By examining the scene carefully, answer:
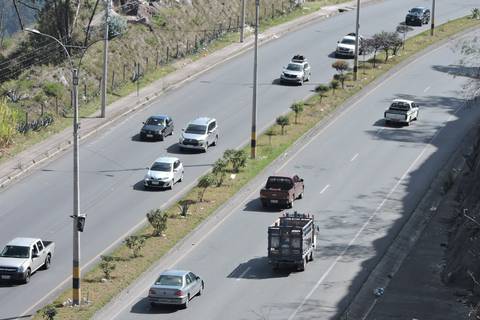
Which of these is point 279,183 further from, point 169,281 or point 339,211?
point 169,281

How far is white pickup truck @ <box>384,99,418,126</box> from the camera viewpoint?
81.1 m

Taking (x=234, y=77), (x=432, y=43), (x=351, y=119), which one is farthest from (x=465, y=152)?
(x=432, y=43)

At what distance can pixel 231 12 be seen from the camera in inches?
4424

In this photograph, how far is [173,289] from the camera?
4778cm

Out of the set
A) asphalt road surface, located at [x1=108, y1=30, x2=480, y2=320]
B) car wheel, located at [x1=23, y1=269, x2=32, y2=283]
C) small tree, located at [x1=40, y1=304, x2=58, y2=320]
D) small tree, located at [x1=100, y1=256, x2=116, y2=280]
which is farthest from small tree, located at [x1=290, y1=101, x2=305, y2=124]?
small tree, located at [x1=40, y1=304, x2=58, y2=320]

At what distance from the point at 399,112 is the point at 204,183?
21886 mm

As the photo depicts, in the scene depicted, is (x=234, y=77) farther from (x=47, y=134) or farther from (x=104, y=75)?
(x=47, y=134)

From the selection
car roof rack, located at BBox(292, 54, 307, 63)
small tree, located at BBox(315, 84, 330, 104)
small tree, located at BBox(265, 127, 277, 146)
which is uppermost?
car roof rack, located at BBox(292, 54, 307, 63)

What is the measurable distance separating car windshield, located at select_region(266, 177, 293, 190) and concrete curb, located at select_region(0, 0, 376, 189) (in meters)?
15.3

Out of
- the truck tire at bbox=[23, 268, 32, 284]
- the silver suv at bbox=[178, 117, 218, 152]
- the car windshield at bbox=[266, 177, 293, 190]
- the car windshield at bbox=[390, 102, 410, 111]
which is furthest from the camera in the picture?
the car windshield at bbox=[390, 102, 410, 111]

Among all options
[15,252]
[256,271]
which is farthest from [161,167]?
[15,252]

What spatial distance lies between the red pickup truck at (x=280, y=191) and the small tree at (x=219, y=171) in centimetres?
379

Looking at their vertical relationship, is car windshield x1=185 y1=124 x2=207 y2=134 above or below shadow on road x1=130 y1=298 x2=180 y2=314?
above

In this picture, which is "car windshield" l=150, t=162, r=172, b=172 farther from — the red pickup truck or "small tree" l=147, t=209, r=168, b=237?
"small tree" l=147, t=209, r=168, b=237
